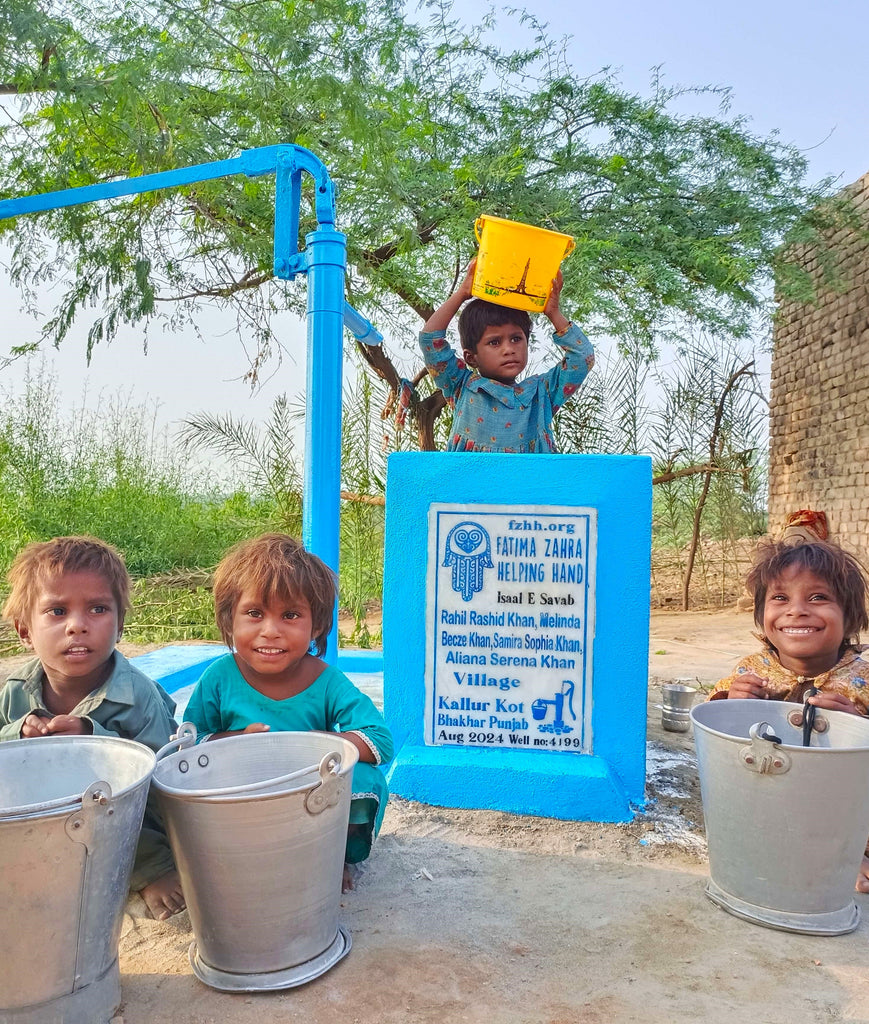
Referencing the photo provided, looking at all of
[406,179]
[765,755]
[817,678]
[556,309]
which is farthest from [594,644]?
[406,179]

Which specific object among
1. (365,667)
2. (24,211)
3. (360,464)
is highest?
(24,211)

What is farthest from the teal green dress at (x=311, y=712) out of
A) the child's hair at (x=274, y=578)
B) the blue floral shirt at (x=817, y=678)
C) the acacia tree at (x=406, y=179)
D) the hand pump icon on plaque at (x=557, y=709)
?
the acacia tree at (x=406, y=179)

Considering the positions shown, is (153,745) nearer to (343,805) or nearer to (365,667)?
(343,805)

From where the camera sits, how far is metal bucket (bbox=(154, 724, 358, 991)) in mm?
1412

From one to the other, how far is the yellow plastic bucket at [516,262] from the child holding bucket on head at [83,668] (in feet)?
4.69

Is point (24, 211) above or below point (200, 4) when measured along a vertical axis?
below

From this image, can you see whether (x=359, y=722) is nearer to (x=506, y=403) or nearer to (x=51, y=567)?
(x=51, y=567)

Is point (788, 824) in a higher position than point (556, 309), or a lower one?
lower

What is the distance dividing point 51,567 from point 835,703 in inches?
74.3

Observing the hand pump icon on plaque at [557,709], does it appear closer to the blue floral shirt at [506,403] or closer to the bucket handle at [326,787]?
the blue floral shirt at [506,403]

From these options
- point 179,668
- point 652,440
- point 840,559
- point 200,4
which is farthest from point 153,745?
point 652,440

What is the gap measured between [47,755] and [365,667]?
2.84 meters

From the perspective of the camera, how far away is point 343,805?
1.56m

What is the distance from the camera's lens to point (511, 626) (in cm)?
251
